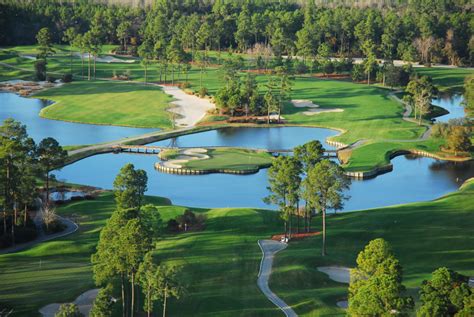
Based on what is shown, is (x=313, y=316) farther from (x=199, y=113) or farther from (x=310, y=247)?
(x=199, y=113)

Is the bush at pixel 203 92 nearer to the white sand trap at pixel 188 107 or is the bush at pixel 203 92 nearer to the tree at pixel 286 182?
the white sand trap at pixel 188 107

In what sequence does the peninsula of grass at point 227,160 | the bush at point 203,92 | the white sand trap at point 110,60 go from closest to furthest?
the peninsula of grass at point 227,160, the bush at point 203,92, the white sand trap at point 110,60

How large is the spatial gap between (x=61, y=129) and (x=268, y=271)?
78906 mm

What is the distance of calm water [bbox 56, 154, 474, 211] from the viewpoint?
85188mm

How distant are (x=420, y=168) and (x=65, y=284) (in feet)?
205

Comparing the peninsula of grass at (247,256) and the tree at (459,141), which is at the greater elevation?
the tree at (459,141)

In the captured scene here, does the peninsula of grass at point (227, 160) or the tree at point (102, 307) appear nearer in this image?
the tree at point (102, 307)

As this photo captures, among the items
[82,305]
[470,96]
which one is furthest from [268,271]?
[470,96]

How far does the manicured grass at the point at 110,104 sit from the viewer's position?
436 feet

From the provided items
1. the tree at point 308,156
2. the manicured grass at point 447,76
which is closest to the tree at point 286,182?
the tree at point 308,156

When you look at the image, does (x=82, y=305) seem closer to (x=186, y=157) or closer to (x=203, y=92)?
(x=186, y=157)

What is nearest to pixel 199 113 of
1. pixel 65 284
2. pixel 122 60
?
pixel 122 60

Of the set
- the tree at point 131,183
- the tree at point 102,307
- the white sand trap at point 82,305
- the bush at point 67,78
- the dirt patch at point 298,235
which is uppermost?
the bush at point 67,78

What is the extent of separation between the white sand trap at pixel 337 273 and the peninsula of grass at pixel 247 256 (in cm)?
68
